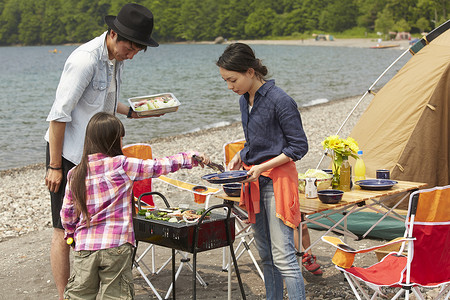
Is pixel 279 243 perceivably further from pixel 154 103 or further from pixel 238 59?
pixel 154 103

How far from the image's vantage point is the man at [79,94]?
3.56 m

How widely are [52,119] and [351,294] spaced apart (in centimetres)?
234

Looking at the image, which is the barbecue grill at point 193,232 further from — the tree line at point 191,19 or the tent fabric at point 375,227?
the tree line at point 191,19

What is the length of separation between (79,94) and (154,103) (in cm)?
101

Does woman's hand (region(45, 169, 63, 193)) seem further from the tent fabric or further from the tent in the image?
the tent

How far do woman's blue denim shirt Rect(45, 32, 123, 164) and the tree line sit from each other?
97.2m

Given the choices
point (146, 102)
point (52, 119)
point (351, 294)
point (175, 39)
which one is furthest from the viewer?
point (175, 39)

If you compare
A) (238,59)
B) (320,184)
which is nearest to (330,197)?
(320,184)

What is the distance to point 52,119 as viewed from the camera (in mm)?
3555

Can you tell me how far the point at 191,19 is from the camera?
115438mm

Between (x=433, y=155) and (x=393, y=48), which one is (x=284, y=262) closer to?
(x=433, y=155)

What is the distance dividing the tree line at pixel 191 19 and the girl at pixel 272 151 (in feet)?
320

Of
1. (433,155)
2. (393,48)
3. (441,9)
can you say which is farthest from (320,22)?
(433,155)

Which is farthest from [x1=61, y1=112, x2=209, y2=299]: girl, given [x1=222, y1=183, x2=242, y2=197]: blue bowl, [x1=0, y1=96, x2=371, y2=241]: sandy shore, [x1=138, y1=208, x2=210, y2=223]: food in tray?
[x1=0, y1=96, x2=371, y2=241]: sandy shore
